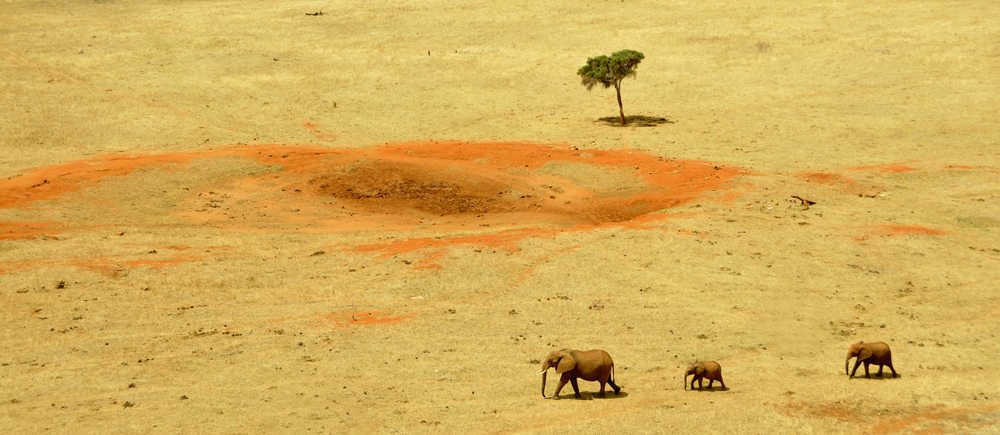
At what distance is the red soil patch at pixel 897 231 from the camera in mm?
20562

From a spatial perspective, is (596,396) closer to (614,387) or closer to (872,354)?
(614,387)

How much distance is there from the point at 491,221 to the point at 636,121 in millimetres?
13991

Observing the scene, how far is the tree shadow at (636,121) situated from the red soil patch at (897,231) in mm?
13802

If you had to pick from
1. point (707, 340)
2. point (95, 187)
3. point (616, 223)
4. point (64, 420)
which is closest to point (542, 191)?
point (616, 223)

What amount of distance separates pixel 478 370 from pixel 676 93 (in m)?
27.2

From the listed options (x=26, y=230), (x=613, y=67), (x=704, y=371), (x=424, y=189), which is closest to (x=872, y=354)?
(x=704, y=371)

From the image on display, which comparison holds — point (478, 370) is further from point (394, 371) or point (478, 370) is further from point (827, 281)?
point (827, 281)

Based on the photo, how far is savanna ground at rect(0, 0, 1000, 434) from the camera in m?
12.7

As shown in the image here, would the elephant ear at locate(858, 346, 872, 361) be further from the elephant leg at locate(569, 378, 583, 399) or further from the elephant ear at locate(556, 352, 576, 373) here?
the elephant ear at locate(556, 352, 576, 373)

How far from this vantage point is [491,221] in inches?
893

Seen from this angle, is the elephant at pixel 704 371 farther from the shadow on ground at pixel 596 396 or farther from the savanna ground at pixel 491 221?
the shadow on ground at pixel 596 396

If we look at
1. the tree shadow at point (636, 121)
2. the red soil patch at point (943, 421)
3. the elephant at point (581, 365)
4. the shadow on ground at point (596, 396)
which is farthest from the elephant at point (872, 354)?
the tree shadow at point (636, 121)

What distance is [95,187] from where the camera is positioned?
956 inches

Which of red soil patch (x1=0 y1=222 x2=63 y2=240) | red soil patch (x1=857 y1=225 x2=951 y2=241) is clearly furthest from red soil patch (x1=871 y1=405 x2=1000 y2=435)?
red soil patch (x1=0 y1=222 x2=63 y2=240)
